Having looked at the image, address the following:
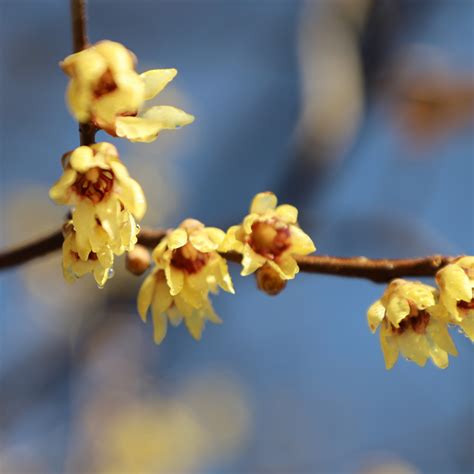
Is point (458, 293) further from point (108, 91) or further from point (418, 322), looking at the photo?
point (108, 91)

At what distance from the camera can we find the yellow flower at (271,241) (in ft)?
5.14

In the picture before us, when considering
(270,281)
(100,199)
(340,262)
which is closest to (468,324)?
(340,262)

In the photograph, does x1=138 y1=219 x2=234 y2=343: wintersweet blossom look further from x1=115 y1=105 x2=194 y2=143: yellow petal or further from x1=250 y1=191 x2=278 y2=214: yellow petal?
x1=115 y1=105 x2=194 y2=143: yellow petal

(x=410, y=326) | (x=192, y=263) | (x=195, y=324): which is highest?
(x=192, y=263)

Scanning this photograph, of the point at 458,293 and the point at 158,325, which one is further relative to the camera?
the point at 158,325

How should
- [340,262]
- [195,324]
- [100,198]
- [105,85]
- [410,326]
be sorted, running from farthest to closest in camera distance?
1. [195,324]
2. [410,326]
3. [340,262]
4. [100,198]
5. [105,85]

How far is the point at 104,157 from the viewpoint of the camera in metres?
1.36

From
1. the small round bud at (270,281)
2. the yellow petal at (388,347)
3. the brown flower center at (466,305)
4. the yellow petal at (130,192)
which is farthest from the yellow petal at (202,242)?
the brown flower center at (466,305)

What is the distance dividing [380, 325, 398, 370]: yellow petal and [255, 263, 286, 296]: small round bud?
0.27 metres

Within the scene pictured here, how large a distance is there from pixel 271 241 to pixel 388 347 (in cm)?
36

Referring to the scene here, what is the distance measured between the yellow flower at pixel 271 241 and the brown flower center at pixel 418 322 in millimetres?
280

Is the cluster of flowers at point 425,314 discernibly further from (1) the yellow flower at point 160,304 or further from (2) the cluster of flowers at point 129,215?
(1) the yellow flower at point 160,304

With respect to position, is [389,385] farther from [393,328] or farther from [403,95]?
[393,328]

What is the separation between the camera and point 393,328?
1.66 meters
